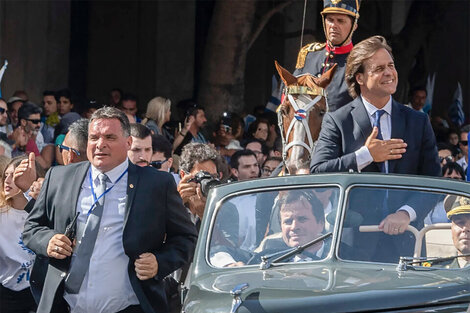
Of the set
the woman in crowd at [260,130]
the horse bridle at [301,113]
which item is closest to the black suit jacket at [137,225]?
the horse bridle at [301,113]

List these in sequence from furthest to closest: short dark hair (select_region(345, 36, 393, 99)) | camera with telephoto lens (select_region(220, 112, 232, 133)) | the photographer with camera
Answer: camera with telephoto lens (select_region(220, 112, 232, 133)), the photographer with camera, short dark hair (select_region(345, 36, 393, 99))

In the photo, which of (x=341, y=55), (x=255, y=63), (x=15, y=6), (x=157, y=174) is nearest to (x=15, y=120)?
(x=15, y=6)

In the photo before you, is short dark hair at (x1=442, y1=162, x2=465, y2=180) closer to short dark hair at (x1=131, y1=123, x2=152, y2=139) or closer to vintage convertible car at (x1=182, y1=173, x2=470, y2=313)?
short dark hair at (x1=131, y1=123, x2=152, y2=139)

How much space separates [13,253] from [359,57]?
305cm

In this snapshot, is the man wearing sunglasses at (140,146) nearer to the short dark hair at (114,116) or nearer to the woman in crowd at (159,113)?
the short dark hair at (114,116)

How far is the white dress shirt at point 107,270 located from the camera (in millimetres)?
6562

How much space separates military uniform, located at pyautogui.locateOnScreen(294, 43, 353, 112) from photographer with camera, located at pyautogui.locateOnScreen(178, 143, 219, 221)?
1041mm

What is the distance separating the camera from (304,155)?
319 inches

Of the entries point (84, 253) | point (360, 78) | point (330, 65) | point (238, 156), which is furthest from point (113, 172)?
point (238, 156)

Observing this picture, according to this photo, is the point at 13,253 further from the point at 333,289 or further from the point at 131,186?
the point at 333,289

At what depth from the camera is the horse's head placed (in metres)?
8.13

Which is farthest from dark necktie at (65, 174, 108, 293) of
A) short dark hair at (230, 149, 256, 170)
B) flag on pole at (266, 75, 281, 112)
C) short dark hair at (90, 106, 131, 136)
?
flag on pole at (266, 75, 281, 112)

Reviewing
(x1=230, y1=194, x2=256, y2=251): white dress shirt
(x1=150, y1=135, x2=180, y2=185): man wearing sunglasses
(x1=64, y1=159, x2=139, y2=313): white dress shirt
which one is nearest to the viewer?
(x1=230, y1=194, x2=256, y2=251): white dress shirt

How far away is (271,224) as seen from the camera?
5934 mm
